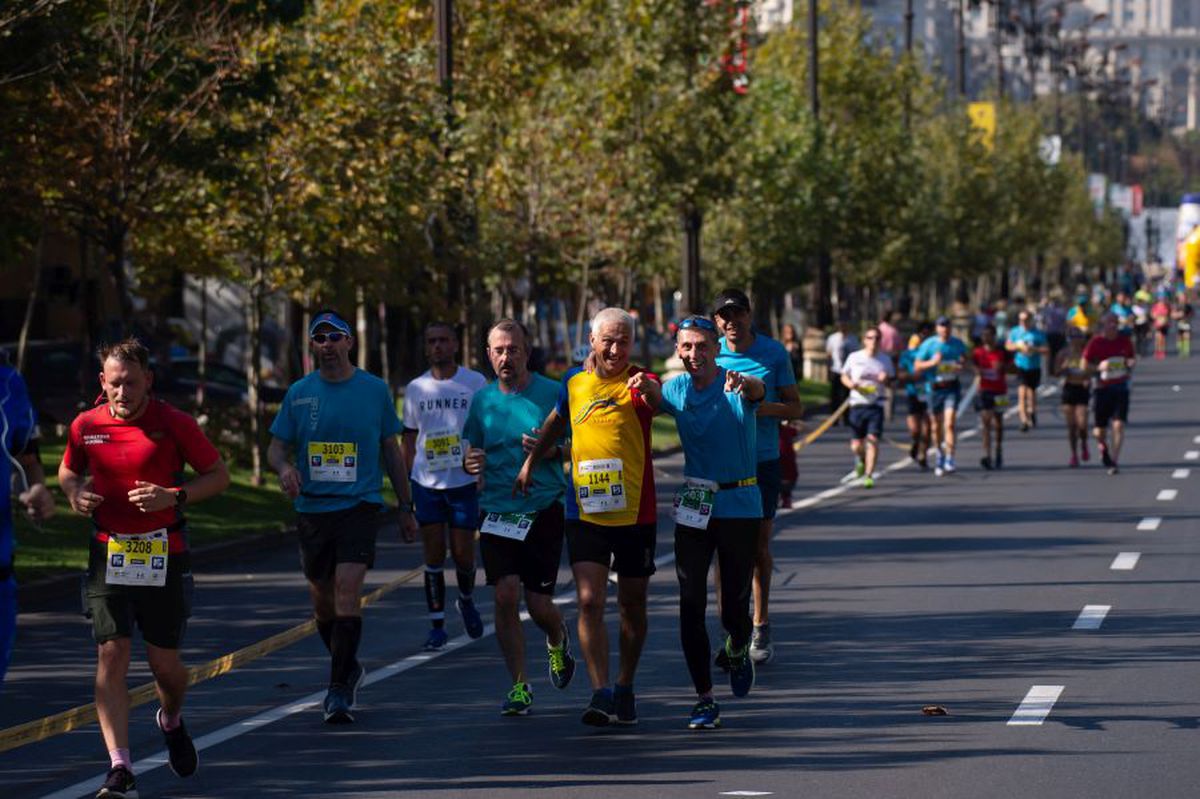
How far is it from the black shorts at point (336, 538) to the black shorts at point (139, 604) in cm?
174

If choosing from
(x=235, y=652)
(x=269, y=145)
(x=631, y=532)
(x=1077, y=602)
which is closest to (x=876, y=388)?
(x=269, y=145)

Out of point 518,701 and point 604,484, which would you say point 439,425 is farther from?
point 604,484

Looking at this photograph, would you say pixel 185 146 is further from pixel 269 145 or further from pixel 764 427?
pixel 764 427

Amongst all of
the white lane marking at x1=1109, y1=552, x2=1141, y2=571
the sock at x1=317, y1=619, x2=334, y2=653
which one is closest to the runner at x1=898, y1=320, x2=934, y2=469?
the white lane marking at x1=1109, y1=552, x2=1141, y2=571

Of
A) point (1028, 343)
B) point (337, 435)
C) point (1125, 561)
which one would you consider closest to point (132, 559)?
point (337, 435)

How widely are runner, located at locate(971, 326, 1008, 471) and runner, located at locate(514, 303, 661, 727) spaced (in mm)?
18402

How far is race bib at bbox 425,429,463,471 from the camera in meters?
14.0

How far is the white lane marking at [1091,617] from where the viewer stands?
14.6m

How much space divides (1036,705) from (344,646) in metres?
3.17

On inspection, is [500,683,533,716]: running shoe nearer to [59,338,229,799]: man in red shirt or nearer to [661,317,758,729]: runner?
[661,317,758,729]: runner

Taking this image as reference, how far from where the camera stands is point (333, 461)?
11.6 metres

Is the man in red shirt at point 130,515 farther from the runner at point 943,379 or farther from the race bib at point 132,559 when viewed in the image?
the runner at point 943,379

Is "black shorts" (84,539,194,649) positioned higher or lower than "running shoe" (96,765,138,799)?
higher

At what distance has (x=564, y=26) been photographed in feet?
125
